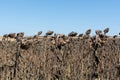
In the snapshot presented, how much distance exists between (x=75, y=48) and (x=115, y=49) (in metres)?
4.63

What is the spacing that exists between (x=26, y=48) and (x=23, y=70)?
156cm

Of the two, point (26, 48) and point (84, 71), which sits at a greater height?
point (26, 48)

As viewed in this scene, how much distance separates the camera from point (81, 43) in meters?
28.3

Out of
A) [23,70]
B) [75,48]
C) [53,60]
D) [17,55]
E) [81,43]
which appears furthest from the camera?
[81,43]

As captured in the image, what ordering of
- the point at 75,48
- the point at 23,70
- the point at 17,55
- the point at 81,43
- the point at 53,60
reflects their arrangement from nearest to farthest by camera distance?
the point at 17,55, the point at 23,70, the point at 53,60, the point at 75,48, the point at 81,43

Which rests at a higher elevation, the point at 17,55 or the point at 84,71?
the point at 17,55

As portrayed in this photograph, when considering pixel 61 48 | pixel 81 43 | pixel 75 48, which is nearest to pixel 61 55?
pixel 61 48

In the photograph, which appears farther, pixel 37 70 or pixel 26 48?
pixel 37 70

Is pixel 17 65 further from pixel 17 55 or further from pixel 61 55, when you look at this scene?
pixel 61 55

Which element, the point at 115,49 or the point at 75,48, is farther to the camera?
the point at 115,49

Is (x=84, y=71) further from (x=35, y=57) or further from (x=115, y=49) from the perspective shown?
(x=115, y=49)

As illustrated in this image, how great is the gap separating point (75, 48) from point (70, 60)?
A: 4034mm

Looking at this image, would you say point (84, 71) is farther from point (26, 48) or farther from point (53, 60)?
point (26, 48)

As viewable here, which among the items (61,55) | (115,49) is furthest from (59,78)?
(115,49)
